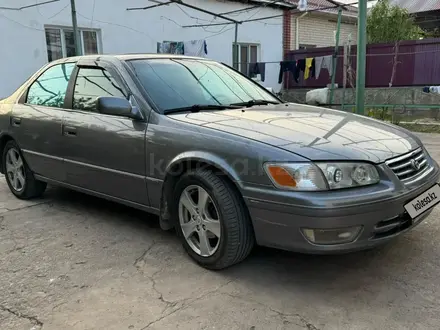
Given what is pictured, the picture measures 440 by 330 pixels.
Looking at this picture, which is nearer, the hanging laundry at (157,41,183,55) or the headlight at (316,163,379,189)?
the headlight at (316,163,379,189)

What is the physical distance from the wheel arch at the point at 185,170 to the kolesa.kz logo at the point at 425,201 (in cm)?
118

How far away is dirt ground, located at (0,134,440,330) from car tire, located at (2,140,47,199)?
101cm

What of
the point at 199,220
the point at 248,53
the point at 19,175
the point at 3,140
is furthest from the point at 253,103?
the point at 248,53

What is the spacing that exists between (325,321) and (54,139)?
10.2 feet

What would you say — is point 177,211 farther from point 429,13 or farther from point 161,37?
point 429,13

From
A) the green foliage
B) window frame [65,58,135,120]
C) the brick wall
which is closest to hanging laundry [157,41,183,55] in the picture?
the brick wall

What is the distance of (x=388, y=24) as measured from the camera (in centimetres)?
1591

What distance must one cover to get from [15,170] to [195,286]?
3.17m

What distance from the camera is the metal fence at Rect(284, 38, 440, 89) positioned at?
13.2m

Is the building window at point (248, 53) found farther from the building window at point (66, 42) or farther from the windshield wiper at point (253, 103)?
the windshield wiper at point (253, 103)

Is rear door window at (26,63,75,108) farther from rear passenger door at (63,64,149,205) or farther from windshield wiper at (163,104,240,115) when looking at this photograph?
windshield wiper at (163,104,240,115)

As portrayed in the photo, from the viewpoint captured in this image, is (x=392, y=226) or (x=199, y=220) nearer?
(x=392, y=226)

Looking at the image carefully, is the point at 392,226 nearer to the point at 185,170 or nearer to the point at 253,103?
the point at 185,170

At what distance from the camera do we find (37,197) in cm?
521
